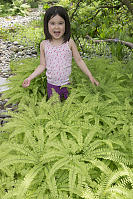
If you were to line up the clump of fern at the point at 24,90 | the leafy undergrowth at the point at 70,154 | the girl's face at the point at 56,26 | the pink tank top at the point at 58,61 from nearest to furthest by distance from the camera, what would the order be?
the leafy undergrowth at the point at 70,154 → the girl's face at the point at 56,26 → the pink tank top at the point at 58,61 → the clump of fern at the point at 24,90

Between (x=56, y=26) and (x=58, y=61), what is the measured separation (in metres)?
0.47

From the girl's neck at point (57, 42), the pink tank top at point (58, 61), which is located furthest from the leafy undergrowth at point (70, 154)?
the girl's neck at point (57, 42)

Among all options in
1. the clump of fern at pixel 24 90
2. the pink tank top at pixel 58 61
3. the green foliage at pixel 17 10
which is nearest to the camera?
the pink tank top at pixel 58 61

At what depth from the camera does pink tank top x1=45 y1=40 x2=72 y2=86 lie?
96.3 inches

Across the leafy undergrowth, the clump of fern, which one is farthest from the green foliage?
the leafy undergrowth

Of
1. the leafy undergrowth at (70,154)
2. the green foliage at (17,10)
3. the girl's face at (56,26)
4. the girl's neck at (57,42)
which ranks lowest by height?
the leafy undergrowth at (70,154)

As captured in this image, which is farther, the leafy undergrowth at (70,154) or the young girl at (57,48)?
the young girl at (57,48)

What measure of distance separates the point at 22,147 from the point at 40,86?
6.12ft

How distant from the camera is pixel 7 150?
6.55 feet

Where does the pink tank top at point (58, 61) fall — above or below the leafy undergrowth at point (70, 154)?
above

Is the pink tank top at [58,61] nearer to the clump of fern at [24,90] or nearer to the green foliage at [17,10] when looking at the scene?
the clump of fern at [24,90]

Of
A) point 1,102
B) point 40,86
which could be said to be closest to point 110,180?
point 40,86

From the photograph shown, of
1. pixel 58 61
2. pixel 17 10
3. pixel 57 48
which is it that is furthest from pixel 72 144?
pixel 17 10

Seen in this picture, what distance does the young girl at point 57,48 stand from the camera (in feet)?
7.26
